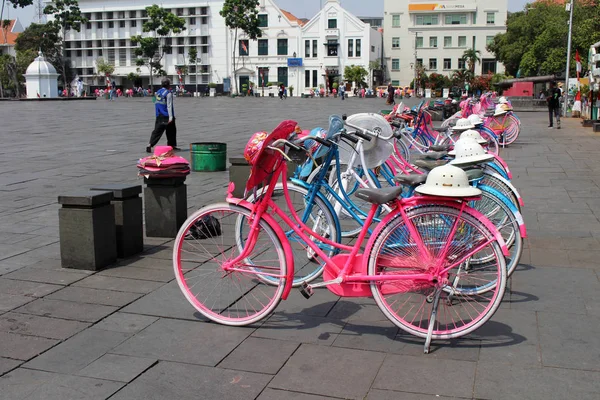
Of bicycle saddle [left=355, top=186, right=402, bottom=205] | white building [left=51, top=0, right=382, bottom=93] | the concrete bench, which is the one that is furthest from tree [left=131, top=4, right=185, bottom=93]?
bicycle saddle [left=355, top=186, right=402, bottom=205]

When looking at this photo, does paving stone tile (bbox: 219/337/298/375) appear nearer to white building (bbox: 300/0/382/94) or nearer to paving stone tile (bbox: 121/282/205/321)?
paving stone tile (bbox: 121/282/205/321)

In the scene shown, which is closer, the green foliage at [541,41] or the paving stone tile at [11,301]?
the paving stone tile at [11,301]

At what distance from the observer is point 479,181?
5.25 meters

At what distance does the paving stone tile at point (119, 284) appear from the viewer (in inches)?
197

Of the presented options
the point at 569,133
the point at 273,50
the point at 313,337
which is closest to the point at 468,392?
the point at 313,337

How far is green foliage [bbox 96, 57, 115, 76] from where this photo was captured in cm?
9569

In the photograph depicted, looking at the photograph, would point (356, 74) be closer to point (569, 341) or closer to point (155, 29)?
point (155, 29)

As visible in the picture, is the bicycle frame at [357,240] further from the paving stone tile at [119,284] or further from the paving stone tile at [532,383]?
the paving stone tile at [119,284]

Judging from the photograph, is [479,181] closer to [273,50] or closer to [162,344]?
[162,344]

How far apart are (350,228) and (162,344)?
9.32 ft

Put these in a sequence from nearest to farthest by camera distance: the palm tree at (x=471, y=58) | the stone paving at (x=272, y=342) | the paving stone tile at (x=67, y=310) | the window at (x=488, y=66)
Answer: the stone paving at (x=272, y=342), the paving stone tile at (x=67, y=310), the palm tree at (x=471, y=58), the window at (x=488, y=66)

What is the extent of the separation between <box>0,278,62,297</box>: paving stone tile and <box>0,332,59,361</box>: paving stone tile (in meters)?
0.81

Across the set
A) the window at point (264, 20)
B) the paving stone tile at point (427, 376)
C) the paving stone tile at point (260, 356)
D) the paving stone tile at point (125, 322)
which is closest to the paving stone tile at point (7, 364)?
the paving stone tile at point (125, 322)

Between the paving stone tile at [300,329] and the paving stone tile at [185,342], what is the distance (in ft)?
0.49
